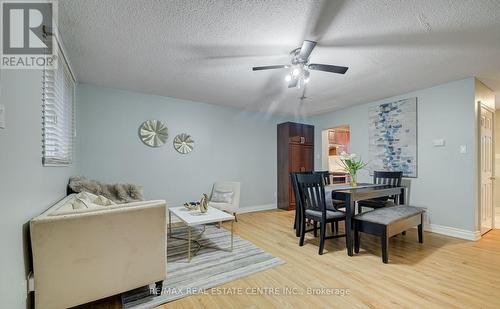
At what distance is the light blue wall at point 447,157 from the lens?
3.08m

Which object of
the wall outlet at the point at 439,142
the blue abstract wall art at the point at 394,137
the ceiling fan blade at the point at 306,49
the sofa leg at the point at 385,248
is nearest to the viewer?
the ceiling fan blade at the point at 306,49

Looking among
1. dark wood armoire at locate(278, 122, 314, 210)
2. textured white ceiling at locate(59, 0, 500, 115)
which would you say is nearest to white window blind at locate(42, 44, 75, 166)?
textured white ceiling at locate(59, 0, 500, 115)

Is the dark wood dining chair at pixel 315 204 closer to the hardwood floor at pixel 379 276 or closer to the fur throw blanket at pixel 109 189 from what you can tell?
the hardwood floor at pixel 379 276

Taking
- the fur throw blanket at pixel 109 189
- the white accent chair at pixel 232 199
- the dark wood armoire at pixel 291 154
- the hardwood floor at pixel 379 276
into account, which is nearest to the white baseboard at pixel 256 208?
the dark wood armoire at pixel 291 154

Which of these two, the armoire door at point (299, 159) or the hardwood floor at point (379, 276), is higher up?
the armoire door at point (299, 159)

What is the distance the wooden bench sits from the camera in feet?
7.69

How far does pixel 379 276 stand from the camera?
2086 mm

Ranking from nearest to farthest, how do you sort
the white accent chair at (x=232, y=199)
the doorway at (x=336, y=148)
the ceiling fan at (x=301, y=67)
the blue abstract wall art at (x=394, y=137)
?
the ceiling fan at (x=301, y=67)
the blue abstract wall art at (x=394, y=137)
the white accent chair at (x=232, y=199)
the doorway at (x=336, y=148)

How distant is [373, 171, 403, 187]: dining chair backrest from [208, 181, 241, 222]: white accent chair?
254 cm

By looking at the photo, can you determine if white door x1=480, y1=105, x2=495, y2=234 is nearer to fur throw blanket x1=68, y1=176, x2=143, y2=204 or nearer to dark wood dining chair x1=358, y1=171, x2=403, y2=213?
dark wood dining chair x1=358, y1=171, x2=403, y2=213

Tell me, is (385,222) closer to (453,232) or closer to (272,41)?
(453,232)

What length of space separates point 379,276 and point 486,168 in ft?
9.58

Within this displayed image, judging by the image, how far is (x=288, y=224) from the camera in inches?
154

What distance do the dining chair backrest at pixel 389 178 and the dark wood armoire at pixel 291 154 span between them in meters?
1.78
